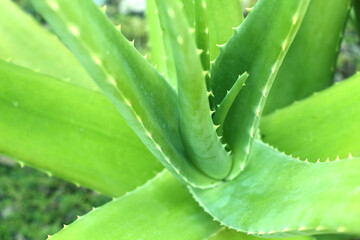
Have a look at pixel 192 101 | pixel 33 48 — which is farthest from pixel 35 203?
pixel 192 101

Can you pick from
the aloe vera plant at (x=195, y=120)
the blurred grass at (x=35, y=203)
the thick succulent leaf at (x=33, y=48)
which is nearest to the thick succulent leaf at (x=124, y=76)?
the aloe vera plant at (x=195, y=120)

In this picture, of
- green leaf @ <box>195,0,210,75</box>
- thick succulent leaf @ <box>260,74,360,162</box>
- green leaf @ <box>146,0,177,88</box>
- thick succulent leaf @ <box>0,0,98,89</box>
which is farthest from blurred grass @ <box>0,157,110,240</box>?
green leaf @ <box>195,0,210,75</box>

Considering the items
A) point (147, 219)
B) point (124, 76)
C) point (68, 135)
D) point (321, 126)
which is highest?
point (124, 76)

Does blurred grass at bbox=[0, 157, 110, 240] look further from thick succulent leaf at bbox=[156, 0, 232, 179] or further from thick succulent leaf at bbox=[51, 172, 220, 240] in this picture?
thick succulent leaf at bbox=[156, 0, 232, 179]

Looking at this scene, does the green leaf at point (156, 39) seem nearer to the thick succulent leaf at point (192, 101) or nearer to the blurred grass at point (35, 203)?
the thick succulent leaf at point (192, 101)

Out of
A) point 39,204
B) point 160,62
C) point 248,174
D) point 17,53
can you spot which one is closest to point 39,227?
point 39,204

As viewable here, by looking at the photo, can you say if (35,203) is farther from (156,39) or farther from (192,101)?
(192,101)

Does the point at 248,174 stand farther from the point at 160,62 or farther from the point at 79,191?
the point at 79,191
